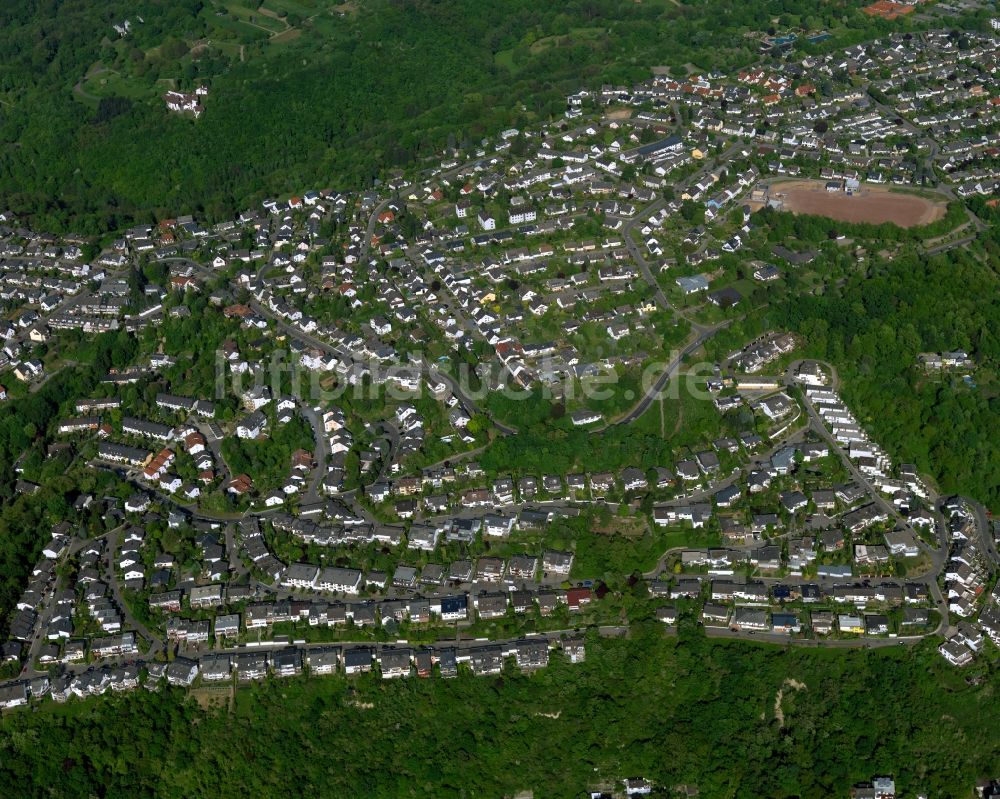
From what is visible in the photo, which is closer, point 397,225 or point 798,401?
point 798,401

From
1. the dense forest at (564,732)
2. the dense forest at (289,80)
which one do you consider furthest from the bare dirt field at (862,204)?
the dense forest at (564,732)

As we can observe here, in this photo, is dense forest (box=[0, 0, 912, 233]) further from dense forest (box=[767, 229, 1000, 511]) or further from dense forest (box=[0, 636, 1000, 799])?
dense forest (box=[0, 636, 1000, 799])

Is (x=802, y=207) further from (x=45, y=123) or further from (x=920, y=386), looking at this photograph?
(x=45, y=123)

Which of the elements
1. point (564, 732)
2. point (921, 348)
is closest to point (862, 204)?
point (921, 348)

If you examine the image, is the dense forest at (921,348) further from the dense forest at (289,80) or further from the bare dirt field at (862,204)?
the dense forest at (289,80)

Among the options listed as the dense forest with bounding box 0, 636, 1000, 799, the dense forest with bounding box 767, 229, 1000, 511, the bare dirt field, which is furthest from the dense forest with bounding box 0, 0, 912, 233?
the dense forest with bounding box 0, 636, 1000, 799

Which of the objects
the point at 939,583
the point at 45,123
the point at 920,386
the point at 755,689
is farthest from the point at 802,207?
the point at 45,123
